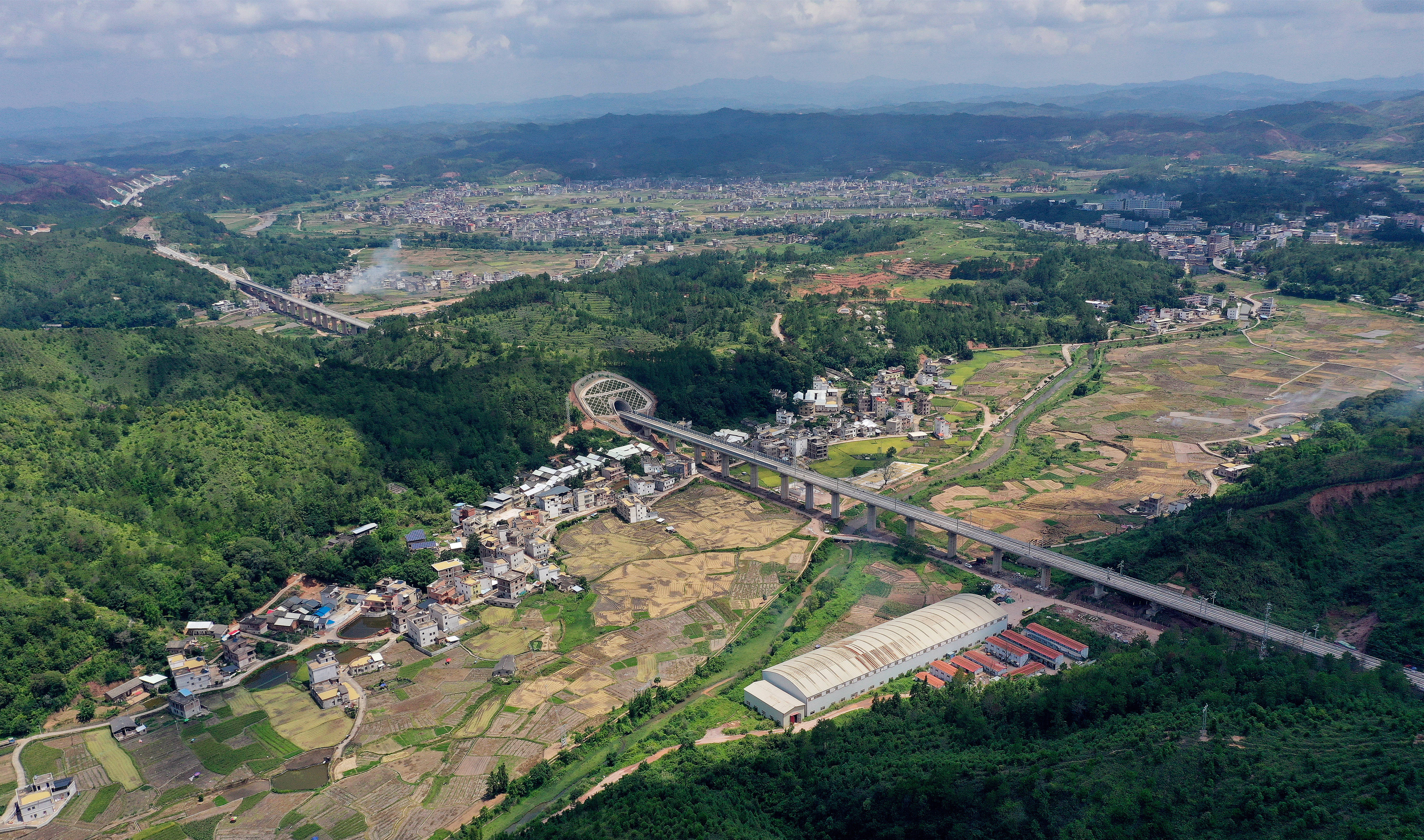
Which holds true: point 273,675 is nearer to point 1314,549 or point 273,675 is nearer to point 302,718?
point 302,718

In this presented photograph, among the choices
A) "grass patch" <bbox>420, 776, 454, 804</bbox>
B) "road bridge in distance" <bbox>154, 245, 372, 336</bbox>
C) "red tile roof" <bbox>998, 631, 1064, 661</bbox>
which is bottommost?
"grass patch" <bbox>420, 776, 454, 804</bbox>

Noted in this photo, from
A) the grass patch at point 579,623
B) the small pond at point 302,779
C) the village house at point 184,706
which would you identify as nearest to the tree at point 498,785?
the small pond at point 302,779

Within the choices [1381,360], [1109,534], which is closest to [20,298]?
[1109,534]

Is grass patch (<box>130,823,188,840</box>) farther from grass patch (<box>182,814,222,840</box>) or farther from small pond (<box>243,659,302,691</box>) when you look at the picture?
small pond (<box>243,659,302,691</box>)

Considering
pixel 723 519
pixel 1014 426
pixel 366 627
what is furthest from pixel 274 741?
pixel 1014 426

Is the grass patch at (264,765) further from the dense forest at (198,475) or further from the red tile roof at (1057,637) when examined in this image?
the red tile roof at (1057,637)

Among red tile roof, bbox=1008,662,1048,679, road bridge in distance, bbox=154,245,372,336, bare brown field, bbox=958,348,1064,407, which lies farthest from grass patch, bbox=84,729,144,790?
road bridge in distance, bbox=154,245,372,336

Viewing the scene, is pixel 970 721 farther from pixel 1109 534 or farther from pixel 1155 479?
pixel 1155 479

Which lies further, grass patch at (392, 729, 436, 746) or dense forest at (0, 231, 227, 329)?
dense forest at (0, 231, 227, 329)
